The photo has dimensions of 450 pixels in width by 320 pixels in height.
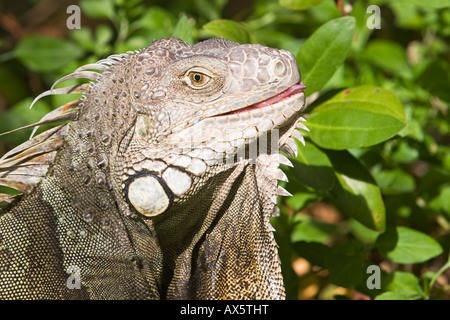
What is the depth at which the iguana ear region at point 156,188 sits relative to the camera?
2.51 m

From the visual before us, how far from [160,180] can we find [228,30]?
3.55ft

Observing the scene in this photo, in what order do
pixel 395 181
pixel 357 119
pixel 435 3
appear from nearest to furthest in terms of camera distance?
pixel 357 119 < pixel 435 3 < pixel 395 181

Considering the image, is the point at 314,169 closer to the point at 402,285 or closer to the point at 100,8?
the point at 402,285

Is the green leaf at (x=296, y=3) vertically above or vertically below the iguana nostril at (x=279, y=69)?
above

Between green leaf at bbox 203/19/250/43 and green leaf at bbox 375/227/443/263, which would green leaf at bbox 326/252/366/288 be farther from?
green leaf at bbox 203/19/250/43

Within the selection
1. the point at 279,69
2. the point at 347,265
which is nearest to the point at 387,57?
the point at 347,265

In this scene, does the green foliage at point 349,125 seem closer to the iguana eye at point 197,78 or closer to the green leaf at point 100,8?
the green leaf at point 100,8

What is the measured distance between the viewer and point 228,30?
3.16 m

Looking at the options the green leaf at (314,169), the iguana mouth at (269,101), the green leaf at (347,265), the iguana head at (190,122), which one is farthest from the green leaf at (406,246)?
the iguana mouth at (269,101)

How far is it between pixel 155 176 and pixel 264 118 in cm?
55

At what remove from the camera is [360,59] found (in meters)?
4.91

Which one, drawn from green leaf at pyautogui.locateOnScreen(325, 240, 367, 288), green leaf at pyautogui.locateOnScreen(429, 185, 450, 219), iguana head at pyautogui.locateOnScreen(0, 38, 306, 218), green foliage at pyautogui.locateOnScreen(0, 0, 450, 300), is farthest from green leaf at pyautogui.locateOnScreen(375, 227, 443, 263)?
iguana head at pyautogui.locateOnScreen(0, 38, 306, 218)

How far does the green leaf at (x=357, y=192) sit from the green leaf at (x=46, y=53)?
2252 millimetres
